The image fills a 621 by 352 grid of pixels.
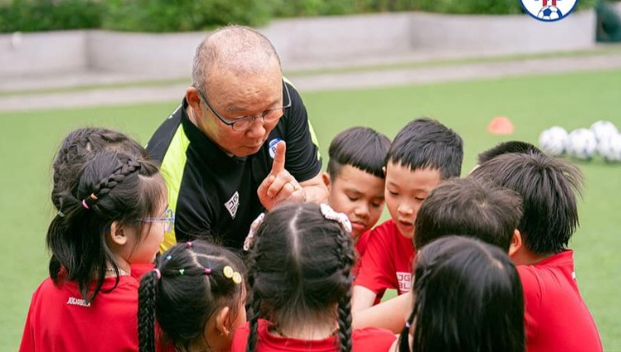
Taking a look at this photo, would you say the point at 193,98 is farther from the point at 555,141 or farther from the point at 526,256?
the point at 555,141

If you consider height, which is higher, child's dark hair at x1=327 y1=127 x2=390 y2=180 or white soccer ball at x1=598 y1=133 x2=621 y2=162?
child's dark hair at x1=327 y1=127 x2=390 y2=180

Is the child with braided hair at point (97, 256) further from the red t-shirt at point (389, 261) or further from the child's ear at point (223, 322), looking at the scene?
the red t-shirt at point (389, 261)

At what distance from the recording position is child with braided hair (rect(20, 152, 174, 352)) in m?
2.95

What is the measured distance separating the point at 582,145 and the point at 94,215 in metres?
5.77

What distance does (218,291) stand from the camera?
2893mm

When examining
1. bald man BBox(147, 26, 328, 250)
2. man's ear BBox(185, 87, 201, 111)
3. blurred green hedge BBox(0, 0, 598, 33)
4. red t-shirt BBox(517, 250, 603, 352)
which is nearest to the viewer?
red t-shirt BBox(517, 250, 603, 352)

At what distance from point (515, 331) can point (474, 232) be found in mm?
521

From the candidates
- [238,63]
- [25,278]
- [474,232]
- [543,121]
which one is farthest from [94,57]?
[474,232]

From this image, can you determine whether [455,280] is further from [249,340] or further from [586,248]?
[586,248]

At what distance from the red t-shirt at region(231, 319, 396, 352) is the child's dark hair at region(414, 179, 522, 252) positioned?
398mm

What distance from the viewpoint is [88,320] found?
2945mm

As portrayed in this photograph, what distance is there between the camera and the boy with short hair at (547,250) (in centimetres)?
290

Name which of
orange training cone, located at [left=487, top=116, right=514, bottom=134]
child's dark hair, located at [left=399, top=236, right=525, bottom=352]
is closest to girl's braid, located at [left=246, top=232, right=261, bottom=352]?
child's dark hair, located at [left=399, top=236, right=525, bottom=352]

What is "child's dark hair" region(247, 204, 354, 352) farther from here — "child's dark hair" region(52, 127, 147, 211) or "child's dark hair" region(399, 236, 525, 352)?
"child's dark hair" region(52, 127, 147, 211)
